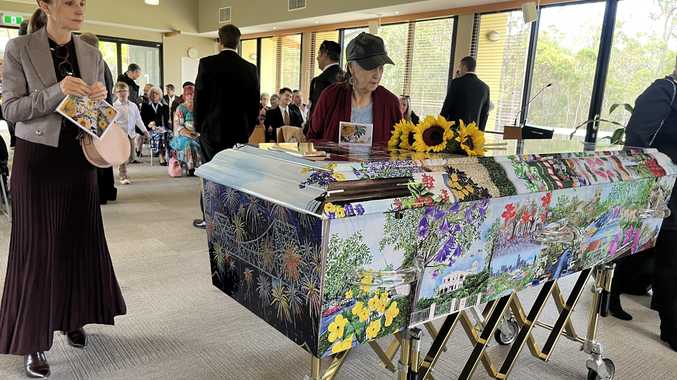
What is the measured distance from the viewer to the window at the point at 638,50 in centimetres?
511

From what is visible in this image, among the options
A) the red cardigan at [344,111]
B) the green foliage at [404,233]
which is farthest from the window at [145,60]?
the green foliage at [404,233]

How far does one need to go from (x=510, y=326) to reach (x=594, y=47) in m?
4.63

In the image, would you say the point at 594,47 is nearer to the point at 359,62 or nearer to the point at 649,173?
the point at 649,173

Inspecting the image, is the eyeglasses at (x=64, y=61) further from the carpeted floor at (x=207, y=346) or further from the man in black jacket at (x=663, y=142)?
the man in black jacket at (x=663, y=142)

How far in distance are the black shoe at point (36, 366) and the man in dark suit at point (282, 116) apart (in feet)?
16.5

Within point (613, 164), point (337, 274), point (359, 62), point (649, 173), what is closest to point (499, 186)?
point (337, 274)

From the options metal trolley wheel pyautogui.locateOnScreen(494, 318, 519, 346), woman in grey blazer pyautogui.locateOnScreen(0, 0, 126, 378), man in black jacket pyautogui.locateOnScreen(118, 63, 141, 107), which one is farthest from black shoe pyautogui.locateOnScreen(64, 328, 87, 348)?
man in black jacket pyautogui.locateOnScreen(118, 63, 141, 107)

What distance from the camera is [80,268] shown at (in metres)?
1.99

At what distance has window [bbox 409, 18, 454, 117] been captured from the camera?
24.3ft

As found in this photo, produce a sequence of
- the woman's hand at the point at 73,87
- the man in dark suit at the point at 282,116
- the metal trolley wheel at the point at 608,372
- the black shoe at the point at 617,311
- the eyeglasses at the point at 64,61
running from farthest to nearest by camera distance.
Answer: the man in dark suit at the point at 282,116 < the black shoe at the point at 617,311 < the metal trolley wheel at the point at 608,372 < the eyeglasses at the point at 64,61 < the woman's hand at the point at 73,87

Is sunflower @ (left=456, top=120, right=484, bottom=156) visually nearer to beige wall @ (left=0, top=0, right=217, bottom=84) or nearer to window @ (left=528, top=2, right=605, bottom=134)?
window @ (left=528, top=2, right=605, bottom=134)

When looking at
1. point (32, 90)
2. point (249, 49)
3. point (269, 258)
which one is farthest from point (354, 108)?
point (249, 49)

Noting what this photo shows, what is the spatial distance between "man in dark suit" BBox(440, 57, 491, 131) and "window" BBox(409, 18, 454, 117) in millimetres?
2321

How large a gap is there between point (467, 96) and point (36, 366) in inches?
174
